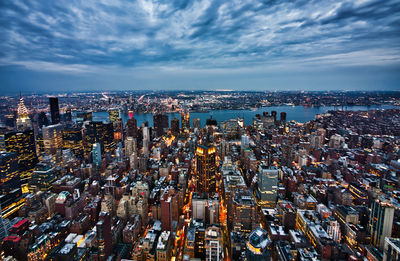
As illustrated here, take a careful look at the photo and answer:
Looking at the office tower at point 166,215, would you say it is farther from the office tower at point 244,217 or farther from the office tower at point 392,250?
the office tower at point 392,250

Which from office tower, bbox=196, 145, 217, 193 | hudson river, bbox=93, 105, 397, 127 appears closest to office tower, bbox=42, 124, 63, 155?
hudson river, bbox=93, 105, 397, 127

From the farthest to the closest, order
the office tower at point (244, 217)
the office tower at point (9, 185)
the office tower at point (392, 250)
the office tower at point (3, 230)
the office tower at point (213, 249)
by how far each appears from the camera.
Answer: the office tower at point (9, 185) < the office tower at point (244, 217) < the office tower at point (3, 230) < the office tower at point (213, 249) < the office tower at point (392, 250)

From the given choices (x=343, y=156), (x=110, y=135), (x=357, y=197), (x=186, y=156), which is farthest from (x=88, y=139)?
(x=343, y=156)

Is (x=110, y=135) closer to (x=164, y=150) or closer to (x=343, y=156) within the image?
(x=164, y=150)

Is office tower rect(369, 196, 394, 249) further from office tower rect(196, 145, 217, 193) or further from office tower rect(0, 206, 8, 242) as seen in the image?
office tower rect(0, 206, 8, 242)

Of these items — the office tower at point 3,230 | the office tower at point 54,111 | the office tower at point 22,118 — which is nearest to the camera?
the office tower at point 3,230

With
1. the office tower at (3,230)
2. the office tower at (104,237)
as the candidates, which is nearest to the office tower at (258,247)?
the office tower at (104,237)
